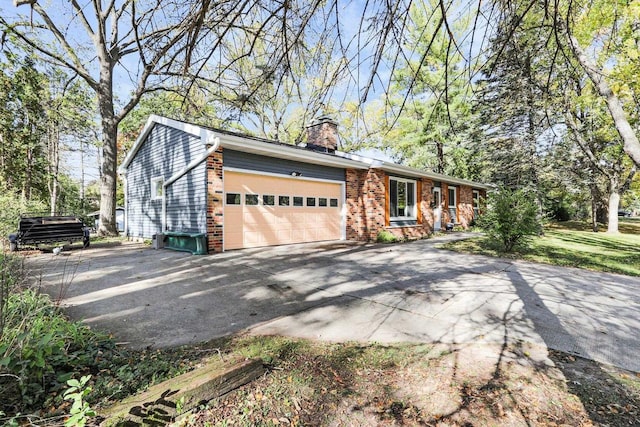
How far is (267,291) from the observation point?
14.4 ft

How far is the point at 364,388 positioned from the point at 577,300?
396cm

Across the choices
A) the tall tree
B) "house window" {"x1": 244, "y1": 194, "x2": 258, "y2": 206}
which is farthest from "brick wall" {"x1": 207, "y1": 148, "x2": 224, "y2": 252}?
the tall tree

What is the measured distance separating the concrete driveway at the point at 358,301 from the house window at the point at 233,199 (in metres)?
2.18

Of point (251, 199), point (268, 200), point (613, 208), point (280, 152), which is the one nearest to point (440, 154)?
point (613, 208)

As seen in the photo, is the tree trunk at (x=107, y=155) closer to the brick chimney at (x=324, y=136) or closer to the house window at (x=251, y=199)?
the house window at (x=251, y=199)

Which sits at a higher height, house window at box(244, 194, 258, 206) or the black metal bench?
house window at box(244, 194, 258, 206)

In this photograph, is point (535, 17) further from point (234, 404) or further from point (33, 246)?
point (33, 246)

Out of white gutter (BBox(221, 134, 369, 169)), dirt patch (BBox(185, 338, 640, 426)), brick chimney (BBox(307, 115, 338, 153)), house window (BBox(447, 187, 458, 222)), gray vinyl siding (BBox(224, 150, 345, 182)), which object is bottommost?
dirt patch (BBox(185, 338, 640, 426))

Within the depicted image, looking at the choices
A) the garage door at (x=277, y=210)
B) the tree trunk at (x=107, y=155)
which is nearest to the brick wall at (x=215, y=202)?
the garage door at (x=277, y=210)

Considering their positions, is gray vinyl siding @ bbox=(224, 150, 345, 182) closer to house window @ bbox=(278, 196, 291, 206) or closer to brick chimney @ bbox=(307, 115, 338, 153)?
house window @ bbox=(278, 196, 291, 206)

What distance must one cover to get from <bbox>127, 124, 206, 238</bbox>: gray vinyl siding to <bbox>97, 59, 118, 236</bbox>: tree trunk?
664 mm

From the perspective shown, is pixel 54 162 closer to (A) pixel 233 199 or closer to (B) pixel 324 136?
(A) pixel 233 199

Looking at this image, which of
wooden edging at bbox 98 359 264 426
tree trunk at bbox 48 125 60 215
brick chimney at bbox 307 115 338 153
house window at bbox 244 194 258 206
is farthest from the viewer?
tree trunk at bbox 48 125 60 215

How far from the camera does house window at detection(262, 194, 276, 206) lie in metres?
8.81
